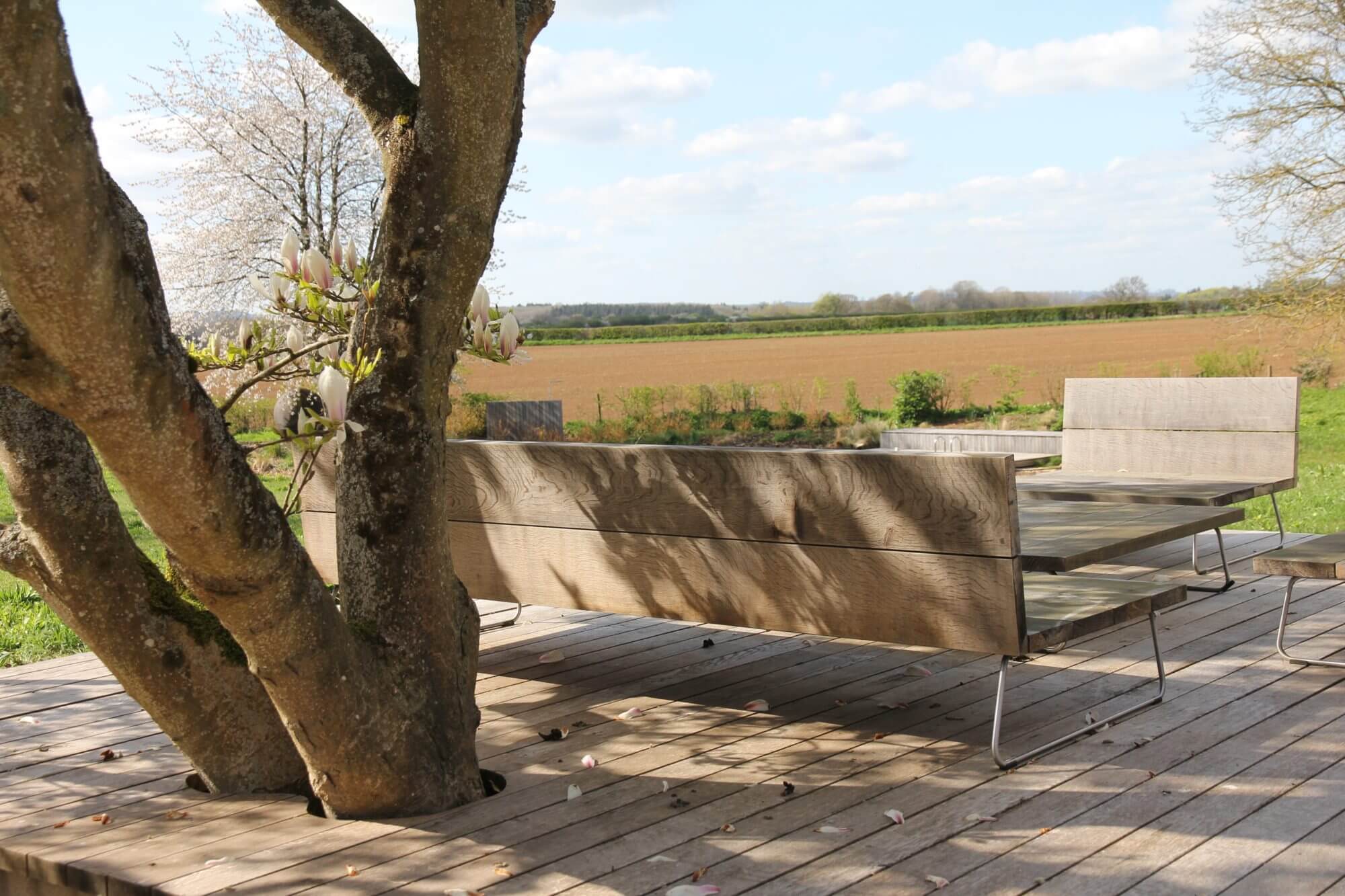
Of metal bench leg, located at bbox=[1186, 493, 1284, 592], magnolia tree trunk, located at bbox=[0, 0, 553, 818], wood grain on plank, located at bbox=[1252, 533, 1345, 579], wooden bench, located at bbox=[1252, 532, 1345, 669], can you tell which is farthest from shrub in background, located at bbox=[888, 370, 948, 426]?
magnolia tree trunk, located at bbox=[0, 0, 553, 818]

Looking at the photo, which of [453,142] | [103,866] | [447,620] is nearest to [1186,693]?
[447,620]

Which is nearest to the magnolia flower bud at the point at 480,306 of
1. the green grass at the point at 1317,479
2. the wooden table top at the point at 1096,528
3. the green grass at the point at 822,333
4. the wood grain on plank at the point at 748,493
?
the wood grain on plank at the point at 748,493

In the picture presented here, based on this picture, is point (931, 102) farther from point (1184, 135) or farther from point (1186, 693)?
point (1186, 693)

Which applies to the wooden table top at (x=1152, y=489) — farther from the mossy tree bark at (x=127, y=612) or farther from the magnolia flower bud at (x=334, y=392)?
the magnolia flower bud at (x=334, y=392)

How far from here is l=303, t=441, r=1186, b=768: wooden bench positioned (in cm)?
287

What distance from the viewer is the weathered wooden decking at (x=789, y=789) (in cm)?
240

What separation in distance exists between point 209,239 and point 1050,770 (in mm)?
13838

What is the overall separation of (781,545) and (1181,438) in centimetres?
334

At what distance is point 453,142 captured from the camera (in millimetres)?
2752

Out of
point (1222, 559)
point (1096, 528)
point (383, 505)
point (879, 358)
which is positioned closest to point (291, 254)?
point (383, 505)

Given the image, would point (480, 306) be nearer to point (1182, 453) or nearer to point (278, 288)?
point (278, 288)

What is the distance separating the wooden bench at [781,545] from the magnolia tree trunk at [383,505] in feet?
2.04

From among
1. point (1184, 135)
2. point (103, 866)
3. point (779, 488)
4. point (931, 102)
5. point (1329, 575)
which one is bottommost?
point (103, 866)

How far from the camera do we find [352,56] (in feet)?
9.37
